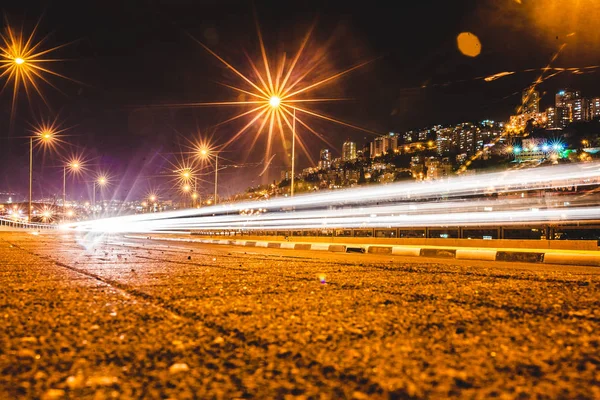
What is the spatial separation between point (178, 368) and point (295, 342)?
831 millimetres

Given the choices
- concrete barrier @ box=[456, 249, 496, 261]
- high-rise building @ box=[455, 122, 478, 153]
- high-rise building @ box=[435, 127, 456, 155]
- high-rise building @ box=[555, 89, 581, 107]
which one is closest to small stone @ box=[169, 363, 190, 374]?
concrete barrier @ box=[456, 249, 496, 261]

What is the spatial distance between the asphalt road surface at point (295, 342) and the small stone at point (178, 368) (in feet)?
0.07

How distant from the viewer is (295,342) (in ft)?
10.2

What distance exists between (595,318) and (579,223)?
670 inches

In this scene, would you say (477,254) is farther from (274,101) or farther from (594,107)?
(594,107)

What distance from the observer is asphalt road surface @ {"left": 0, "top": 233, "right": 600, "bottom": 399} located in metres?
2.28

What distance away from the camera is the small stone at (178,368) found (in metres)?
2.50

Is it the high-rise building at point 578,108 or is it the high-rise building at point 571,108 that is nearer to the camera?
the high-rise building at point 571,108

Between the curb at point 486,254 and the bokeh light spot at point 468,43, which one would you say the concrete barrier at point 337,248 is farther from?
the bokeh light spot at point 468,43

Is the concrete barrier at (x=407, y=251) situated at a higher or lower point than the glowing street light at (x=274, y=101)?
lower

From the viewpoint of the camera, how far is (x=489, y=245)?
19844 millimetres

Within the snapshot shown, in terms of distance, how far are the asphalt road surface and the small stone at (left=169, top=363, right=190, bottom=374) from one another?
0.02 metres

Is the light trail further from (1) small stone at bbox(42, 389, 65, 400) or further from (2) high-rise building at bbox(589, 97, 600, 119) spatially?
(2) high-rise building at bbox(589, 97, 600, 119)

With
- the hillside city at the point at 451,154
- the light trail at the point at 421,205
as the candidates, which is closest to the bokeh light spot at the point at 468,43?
the light trail at the point at 421,205
